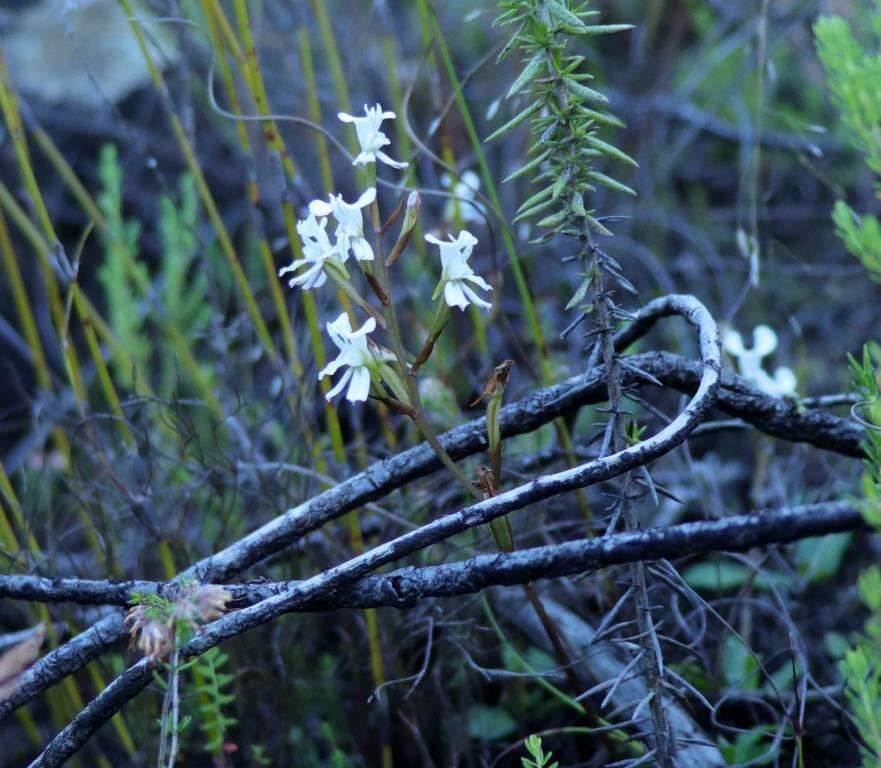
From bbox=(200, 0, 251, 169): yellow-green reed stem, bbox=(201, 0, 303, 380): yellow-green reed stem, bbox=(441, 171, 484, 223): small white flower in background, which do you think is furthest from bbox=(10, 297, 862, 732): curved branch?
bbox=(200, 0, 251, 169): yellow-green reed stem

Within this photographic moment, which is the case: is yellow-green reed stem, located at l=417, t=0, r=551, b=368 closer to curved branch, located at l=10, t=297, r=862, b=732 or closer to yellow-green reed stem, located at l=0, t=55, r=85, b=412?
curved branch, located at l=10, t=297, r=862, b=732

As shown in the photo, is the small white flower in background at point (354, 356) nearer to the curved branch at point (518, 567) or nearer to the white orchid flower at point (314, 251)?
the white orchid flower at point (314, 251)

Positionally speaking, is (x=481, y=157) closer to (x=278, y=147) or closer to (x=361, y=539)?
(x=278, y=147)

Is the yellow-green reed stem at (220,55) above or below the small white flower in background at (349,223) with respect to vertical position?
above

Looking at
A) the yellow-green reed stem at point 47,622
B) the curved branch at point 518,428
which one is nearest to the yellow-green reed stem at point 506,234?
the curved branch at point 518,428

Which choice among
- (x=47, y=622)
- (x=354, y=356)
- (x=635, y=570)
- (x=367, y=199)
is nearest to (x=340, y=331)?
(x=354, y=356)

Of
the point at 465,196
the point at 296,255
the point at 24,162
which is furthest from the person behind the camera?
the point at 465,196

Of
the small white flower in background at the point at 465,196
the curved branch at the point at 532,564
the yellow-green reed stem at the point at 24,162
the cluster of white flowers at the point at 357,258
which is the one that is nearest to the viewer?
the curved branch at the point at 532,564
